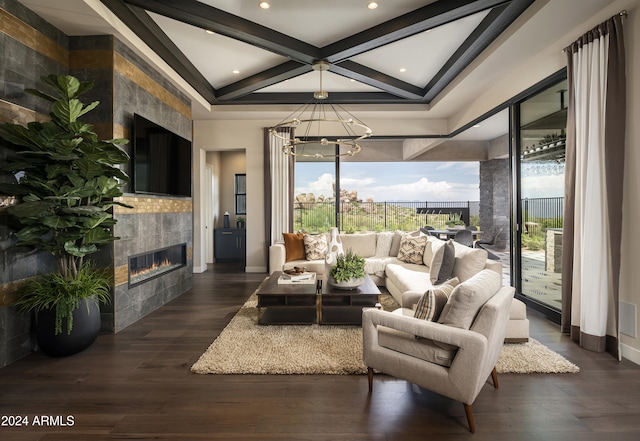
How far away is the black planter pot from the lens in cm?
274

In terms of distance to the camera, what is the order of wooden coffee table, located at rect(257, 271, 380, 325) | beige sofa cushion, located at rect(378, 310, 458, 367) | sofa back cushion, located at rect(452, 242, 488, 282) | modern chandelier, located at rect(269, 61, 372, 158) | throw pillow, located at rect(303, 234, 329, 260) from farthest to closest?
modern chandelier, located at rect(269, 61, 372, 158), throw pillow, located at rect(303, 234, 329, 260), wooden coffee table, located at rect(257, 271, 380, 325), sofa back cushion, located at rect(452, 242, 488, 282), beige sofa cushion, located at rect(378, 310, 458, 367)

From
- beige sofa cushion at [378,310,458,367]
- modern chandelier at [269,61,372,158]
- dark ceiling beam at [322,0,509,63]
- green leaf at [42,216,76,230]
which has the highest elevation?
dark ceiling beam at [322,0,509,63]

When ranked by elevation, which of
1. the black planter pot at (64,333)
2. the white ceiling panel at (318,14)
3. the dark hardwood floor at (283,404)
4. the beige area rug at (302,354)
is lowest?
the dark hardwood floor at (283,404)

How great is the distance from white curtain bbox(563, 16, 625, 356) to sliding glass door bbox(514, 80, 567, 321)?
1.75 feet

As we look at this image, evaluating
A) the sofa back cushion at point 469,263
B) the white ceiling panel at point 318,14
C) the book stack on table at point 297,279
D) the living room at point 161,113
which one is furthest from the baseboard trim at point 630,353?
the white ceiling panel at point 318,14

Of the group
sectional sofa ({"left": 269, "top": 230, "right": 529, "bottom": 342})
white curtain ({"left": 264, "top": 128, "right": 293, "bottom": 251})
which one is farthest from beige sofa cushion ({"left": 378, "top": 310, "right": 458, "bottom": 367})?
white curtain ({"left": 264, "top": 128, "right": 293, "bottom": 251})

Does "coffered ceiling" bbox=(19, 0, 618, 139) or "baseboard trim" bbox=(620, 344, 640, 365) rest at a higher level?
"coffered ceiling" bbox=(19, 0, 618, 139)

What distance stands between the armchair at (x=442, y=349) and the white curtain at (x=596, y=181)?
1.42 m

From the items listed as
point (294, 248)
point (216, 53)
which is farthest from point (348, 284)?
point (216, 53)

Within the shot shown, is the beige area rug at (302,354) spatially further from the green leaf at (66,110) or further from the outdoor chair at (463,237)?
the outdoor chair at (463,237)

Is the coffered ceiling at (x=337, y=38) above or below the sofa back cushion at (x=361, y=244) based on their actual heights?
above

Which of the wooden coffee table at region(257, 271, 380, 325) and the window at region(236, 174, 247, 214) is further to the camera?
the window at region(236, 174, 247, 214)

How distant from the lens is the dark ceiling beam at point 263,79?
465cm

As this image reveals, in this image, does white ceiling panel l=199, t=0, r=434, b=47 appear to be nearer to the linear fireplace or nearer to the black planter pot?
the linear fireplace
